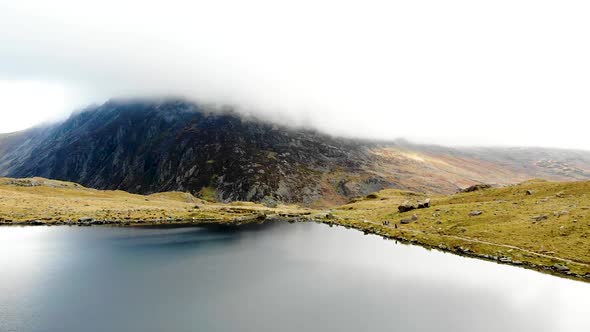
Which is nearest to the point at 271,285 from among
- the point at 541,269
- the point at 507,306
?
the point at 507,306

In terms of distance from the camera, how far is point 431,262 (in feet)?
265

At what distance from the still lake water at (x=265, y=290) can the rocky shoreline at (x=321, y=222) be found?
11.3ft

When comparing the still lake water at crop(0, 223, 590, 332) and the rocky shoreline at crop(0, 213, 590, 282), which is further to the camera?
the rocky shoreline at crop(0, 213, 590, 282)

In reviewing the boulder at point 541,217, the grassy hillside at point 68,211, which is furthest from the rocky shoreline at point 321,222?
the boulder at point 541,217

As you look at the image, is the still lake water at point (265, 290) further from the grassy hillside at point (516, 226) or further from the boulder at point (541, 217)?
the boulder at point (541, 217)

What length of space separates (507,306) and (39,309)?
64487mm

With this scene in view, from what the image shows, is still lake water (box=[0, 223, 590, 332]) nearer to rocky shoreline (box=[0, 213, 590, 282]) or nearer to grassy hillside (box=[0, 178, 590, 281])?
rocky shoreline (box=[0, 213, 590, 282])

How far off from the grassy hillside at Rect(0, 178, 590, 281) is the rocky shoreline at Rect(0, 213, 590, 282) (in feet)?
0.71

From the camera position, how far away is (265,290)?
58844 mm

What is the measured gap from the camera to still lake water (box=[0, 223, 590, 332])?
4522 cm

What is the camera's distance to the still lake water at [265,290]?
45.2 metres

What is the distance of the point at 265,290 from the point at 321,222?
117314 mm

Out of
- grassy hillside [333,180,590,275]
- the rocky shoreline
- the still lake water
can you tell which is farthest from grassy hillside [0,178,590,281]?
the still lake water

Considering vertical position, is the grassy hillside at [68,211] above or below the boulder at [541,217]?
below
